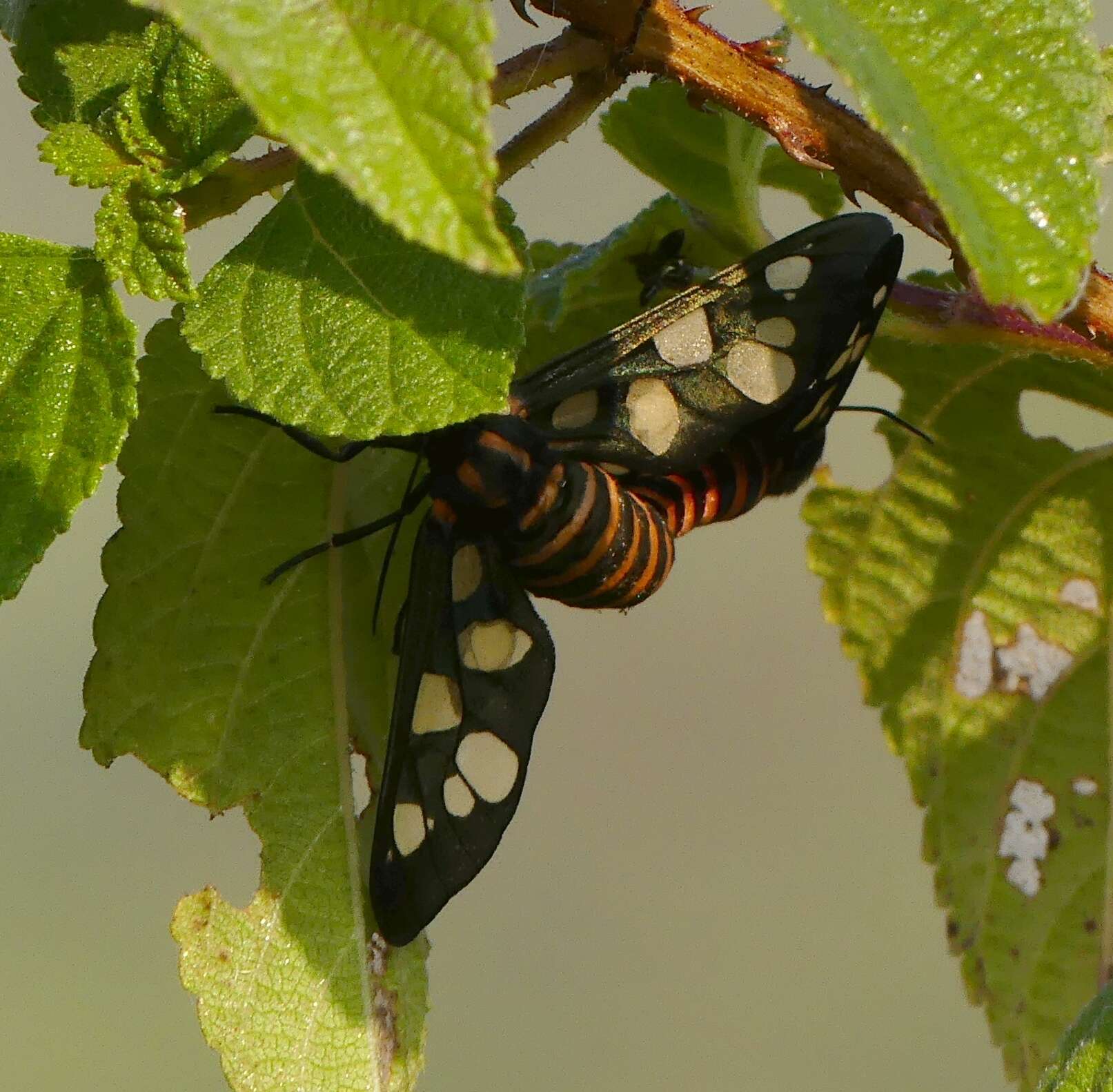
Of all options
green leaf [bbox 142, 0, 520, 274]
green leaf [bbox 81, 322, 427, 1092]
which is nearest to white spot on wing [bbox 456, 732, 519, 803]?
green leaf [bbox 81, 322, 427, 1092]

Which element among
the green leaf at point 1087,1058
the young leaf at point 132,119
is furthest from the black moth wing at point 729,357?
the green leaf at point 1087,1058

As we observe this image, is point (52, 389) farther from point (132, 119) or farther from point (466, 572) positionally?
point (466, 572)

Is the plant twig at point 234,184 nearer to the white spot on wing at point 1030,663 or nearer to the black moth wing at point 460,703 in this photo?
the black moth wing at point 460,703

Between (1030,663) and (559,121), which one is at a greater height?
(559,121)

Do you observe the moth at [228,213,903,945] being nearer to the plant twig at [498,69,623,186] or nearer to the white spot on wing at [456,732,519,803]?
the white spot on wing at [456,732,519,803]

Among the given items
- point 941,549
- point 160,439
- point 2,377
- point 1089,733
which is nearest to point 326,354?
point 2,377

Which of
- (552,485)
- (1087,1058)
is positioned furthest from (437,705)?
(1087,1058)
